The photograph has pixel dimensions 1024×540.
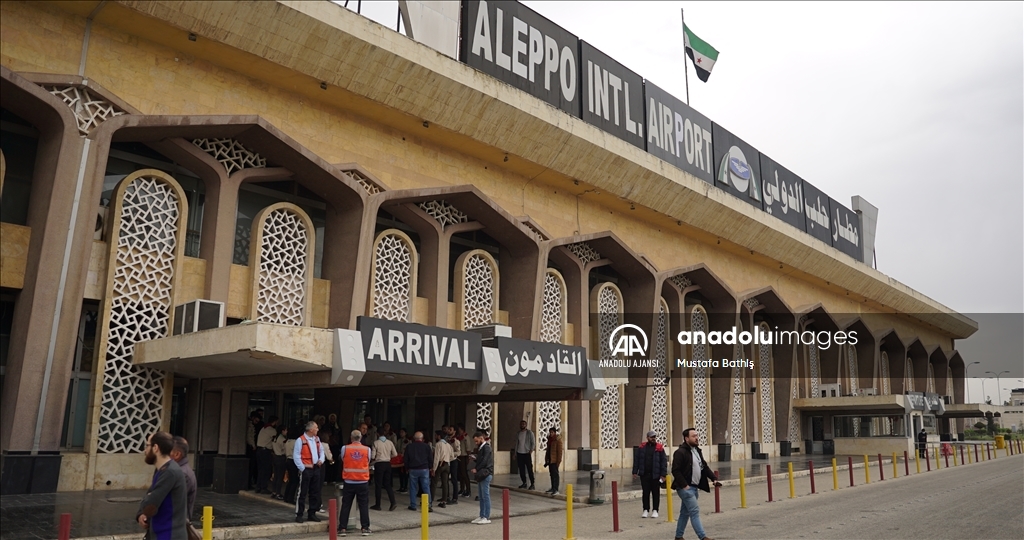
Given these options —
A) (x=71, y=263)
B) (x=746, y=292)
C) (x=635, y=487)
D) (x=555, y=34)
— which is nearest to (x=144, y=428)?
(x=71, y=263)

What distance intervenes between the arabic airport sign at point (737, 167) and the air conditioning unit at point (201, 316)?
74.4ft

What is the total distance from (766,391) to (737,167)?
11833 mm

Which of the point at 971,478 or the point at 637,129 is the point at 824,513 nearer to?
the point at 971,478

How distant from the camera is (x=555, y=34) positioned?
86.3ft

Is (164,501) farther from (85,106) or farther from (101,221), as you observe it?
(101,221)

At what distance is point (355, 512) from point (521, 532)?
280cm

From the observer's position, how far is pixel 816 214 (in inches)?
1719

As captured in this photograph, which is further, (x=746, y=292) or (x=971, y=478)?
(x=746, y=292)

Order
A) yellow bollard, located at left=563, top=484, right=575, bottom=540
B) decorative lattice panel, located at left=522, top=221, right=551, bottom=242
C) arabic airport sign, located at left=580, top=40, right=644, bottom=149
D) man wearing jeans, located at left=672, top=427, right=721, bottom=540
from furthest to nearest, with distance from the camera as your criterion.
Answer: arabic airport sign, located at left=580, top=40, right=644, bottom=149
decorative lattice panel, located at left=522, top=221, right=551, bottom=242
yellow bollard, located at left=563, top=484, right=575, bottom=540
man wearing jeans, located at left=672, top=427, right=721, bottom=540

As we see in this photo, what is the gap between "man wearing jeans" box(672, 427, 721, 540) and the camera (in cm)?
1129

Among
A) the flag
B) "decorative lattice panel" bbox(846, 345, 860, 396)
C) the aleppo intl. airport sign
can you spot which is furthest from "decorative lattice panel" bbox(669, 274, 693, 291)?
"decorative lattice panel" bbox(846, 345, 860, 396)

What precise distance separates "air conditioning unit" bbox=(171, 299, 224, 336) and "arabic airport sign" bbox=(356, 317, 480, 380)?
3765 mm

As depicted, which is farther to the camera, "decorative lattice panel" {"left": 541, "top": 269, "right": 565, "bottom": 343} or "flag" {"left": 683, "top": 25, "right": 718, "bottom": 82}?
"flag" {"left": 683, "top": 25, "right": 718, "bottom": 82}

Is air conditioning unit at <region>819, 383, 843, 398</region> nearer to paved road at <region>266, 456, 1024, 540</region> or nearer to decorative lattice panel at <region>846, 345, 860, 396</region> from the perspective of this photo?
decorative lattice panel at <region>846, 345, 860, 396</region>
